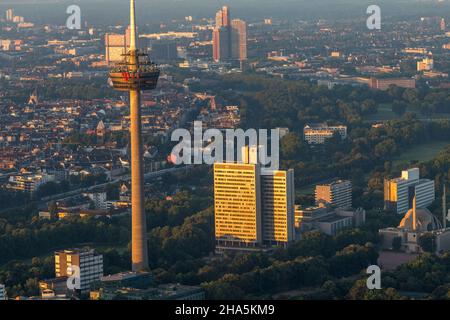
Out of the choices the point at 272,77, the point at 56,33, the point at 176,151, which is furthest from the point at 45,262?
the point at 56,33

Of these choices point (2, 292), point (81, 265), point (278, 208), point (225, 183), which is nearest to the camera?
point (2, 292)

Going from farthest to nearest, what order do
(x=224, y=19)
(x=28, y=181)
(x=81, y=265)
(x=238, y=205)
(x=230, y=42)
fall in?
(x=224, y=19)
(x=230, y=42)
(x=28, y=181)
(x=238, y=205)
(x=81, y=265)

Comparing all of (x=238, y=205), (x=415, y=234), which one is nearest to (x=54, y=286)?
(x=238, y=205)

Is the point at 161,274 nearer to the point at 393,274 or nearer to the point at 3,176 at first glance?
the point at 393,274

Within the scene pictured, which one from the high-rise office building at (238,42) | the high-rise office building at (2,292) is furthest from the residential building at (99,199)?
the high-rise office building at (238,42)

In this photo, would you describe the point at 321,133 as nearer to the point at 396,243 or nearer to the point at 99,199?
the point at 99,199

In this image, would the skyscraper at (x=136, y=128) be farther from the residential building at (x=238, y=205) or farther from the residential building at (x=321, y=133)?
the residential building at (x=321, y=133)

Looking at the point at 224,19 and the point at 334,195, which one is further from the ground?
the point at 224,19

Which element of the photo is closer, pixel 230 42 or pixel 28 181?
pixel 28 181
